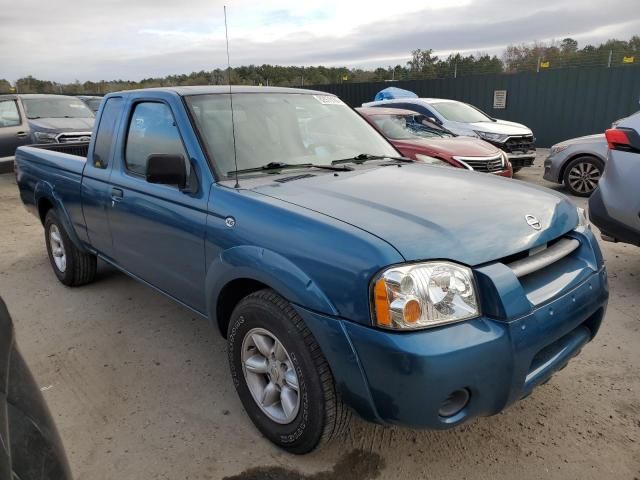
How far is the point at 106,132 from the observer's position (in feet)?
12.8

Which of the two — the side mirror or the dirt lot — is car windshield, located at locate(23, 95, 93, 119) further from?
the side mirror

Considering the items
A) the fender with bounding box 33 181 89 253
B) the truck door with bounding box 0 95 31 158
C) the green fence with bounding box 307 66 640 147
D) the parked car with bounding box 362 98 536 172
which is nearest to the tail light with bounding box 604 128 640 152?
the fender with bounding box 33 181 89 253

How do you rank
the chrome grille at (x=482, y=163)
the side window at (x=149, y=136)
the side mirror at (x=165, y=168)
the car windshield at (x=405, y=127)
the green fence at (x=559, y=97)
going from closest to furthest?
the side mirror at (x=165, y=168) < the side window at (x=149, y=136) < the chrome grille at (x=482, y=163) < the car windshield at (x=405, y=127) < the green fence at (x=559, y=97)

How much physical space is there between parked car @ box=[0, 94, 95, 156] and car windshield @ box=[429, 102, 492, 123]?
758cm

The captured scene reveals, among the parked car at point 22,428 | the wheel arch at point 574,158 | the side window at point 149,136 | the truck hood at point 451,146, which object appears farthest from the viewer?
the wheel arch at point 574,158

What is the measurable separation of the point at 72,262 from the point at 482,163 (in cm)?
579

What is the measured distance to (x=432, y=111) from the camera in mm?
11102

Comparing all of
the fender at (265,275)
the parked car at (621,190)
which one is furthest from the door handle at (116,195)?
the parked car at (621,190)

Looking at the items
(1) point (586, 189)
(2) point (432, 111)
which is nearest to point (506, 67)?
(2) point (432, 111)

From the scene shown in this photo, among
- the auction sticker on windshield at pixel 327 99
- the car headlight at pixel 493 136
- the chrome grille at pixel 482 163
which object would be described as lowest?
the chrome grille at pixel 482 163

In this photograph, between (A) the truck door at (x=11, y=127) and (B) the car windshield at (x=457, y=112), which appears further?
(B) the car windshield at (x=457, y=112)

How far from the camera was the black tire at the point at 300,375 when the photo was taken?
218 cm

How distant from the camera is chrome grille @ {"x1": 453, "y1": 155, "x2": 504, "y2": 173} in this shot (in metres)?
7.55

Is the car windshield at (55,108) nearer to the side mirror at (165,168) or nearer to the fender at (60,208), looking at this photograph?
the fender at (60,208)
